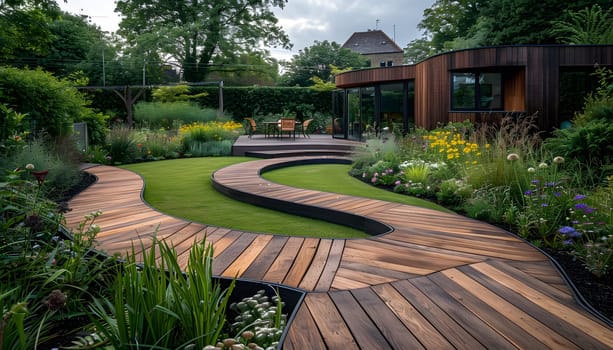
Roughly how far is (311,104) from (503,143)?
17091 millimetres

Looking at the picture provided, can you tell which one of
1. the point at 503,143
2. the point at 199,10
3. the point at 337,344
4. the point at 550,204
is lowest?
the point at 337,344

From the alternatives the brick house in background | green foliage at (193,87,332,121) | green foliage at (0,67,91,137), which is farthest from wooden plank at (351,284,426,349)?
the brick house in background

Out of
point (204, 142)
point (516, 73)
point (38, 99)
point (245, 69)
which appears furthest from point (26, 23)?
point (245, 69)

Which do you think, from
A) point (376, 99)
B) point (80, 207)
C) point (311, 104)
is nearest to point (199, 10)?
point (311, 104)

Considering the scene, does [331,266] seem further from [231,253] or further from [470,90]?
[470,90]

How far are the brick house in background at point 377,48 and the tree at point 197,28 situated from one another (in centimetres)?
1793

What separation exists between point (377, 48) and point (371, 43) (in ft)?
3.34

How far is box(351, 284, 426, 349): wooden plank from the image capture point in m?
1.93

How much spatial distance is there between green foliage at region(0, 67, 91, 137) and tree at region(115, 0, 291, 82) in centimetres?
1857

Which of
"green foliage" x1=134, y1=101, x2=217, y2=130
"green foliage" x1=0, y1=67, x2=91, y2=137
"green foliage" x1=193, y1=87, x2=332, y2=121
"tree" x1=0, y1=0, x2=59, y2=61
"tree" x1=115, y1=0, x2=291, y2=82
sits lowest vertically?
"green foliage" x1=0, y1=67, x2=91, y2=137

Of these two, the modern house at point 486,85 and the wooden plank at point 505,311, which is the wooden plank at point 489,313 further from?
the modern house at point 486,85

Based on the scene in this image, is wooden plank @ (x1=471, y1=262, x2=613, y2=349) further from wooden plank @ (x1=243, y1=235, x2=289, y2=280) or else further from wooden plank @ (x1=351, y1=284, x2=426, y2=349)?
wooden plank @ (x1=243, y1=235, x2=289, y2=280)

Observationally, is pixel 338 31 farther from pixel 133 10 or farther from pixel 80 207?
pixel 80 207

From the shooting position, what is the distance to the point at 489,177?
16.1ft
